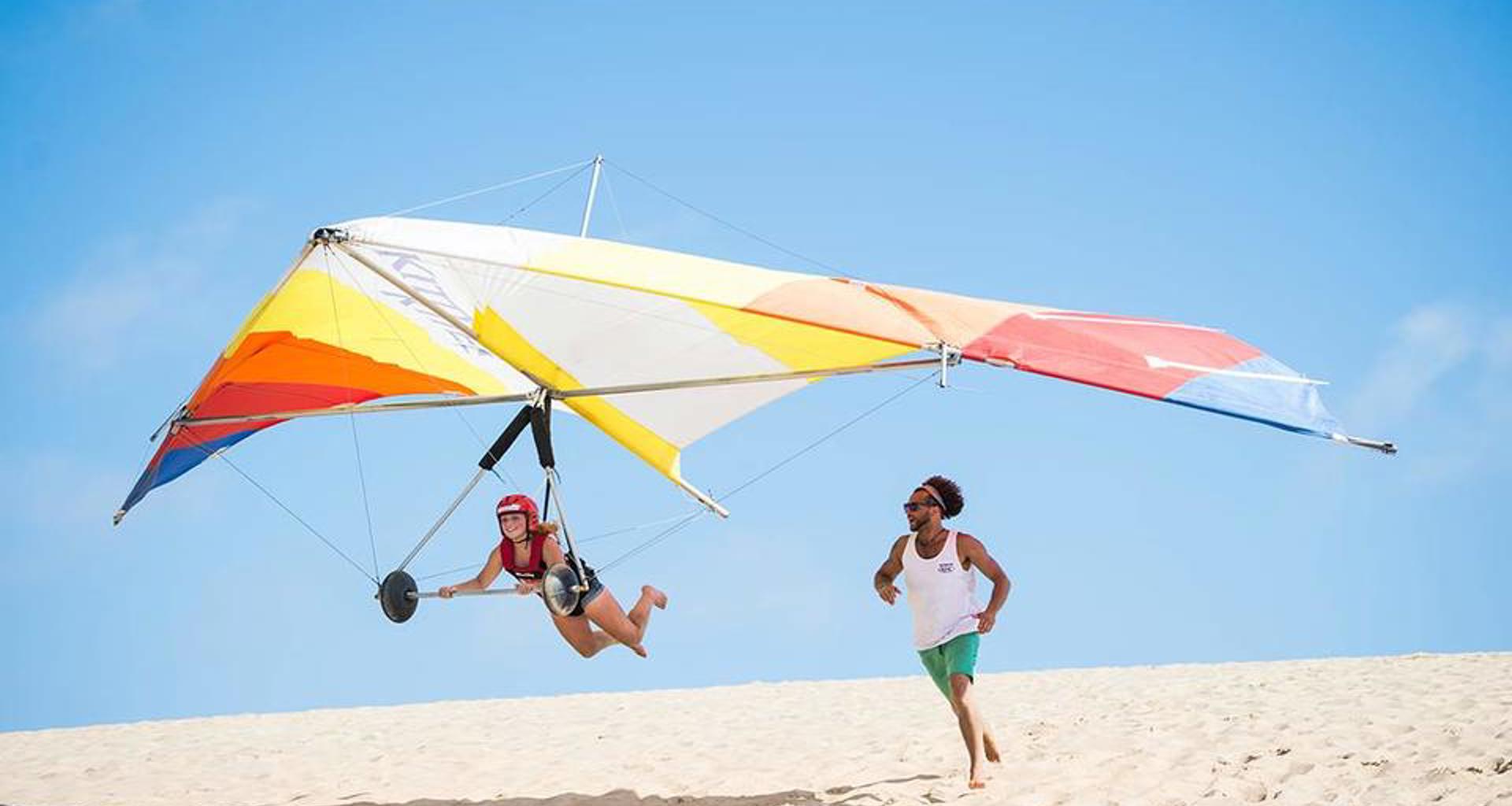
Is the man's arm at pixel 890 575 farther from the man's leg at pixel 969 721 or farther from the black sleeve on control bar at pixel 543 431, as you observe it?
the black sleeve on control bar at pixel 543 431

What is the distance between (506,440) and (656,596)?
3.42ft

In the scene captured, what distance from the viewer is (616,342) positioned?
7023 millimetres

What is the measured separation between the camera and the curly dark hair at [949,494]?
641 cm

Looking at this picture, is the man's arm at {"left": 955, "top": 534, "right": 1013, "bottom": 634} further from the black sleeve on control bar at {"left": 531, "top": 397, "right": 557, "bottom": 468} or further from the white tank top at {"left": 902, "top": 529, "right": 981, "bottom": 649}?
the black sleeve on control bar at {"left": 531, "top": 397, "right": 557, "bottom": 468}

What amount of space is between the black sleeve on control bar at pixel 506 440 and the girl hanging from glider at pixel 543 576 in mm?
285

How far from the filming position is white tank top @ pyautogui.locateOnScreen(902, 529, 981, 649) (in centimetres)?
623

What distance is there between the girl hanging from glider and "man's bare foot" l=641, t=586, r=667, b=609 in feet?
0.62

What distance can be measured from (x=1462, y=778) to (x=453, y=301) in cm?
480

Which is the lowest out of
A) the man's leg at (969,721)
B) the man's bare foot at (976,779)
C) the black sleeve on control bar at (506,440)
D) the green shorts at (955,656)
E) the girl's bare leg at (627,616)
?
the man's bare foot at (976,779)

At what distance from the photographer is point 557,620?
6.84m

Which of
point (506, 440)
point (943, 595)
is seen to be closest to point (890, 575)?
point (943, 595)

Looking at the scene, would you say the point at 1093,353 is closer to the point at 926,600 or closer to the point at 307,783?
the point at 926,600

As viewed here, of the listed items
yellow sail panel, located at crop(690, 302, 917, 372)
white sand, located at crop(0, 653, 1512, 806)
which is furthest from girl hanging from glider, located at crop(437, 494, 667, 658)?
yellow sail panel, located at crop(690, 302, 917, 372)

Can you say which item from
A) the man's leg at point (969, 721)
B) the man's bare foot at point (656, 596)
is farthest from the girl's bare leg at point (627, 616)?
the man's leg at point (969, 721)
